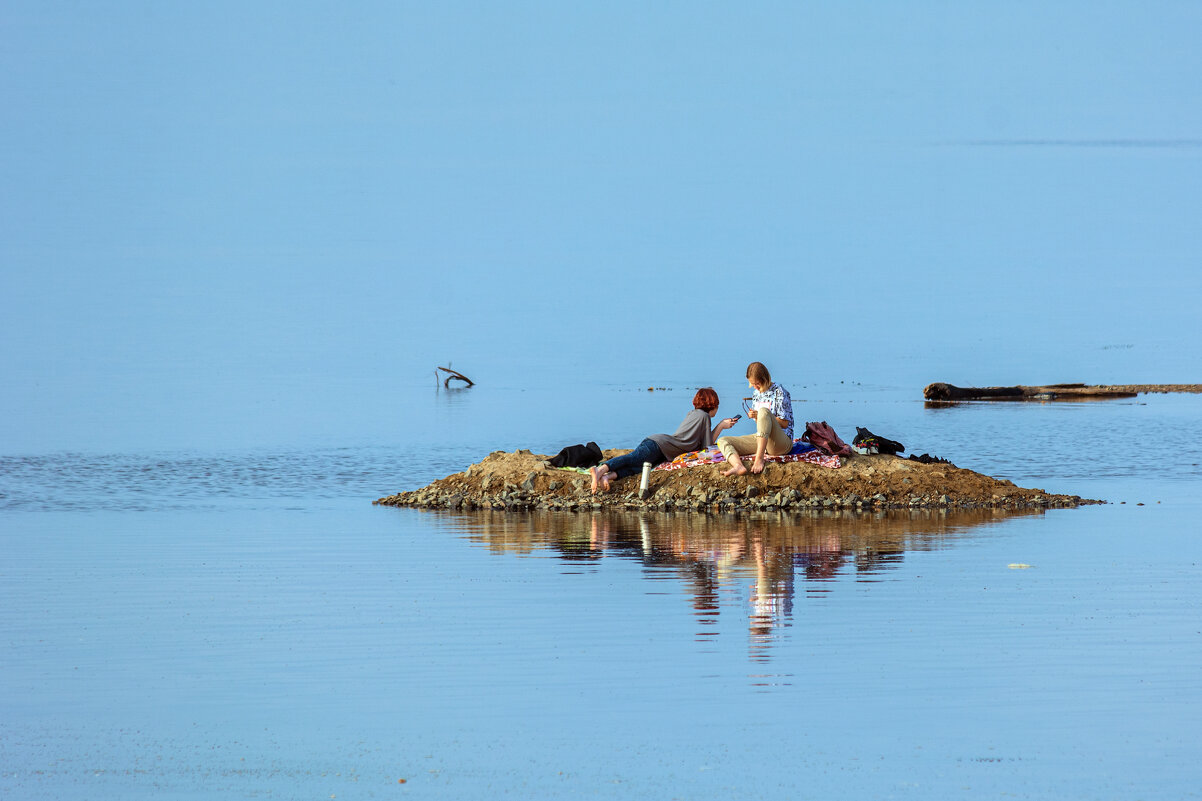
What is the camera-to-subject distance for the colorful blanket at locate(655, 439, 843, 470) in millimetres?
24203

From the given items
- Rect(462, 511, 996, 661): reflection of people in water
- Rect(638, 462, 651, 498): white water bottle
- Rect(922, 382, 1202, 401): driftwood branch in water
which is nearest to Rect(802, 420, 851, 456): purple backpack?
Rect(462, 511, 996, 661): reflection of people in water

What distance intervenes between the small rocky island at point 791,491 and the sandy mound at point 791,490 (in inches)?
0.6

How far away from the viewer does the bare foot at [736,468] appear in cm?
2375

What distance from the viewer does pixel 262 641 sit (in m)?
13.1

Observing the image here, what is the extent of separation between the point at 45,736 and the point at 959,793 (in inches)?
213

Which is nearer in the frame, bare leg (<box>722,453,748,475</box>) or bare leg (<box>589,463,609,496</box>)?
bare leg (<box>722,453,748,475</box>)

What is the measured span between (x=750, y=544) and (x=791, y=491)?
15.0 ft

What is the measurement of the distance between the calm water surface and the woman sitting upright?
128cm

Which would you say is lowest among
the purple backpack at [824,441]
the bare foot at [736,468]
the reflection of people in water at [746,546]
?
the reflection of people in water at [746,546]

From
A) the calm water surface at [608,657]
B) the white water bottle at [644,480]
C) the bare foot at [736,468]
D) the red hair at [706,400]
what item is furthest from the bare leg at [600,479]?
the bare foot at [736,468]

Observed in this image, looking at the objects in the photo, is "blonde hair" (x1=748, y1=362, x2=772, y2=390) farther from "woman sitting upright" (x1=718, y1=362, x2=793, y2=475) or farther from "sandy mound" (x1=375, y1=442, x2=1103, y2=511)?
"sandy mound" (x1=375, y1=442, x2=1103, y2=511)

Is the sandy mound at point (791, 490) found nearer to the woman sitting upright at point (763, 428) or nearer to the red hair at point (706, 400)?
the woman sitting upright at point (763, 428)

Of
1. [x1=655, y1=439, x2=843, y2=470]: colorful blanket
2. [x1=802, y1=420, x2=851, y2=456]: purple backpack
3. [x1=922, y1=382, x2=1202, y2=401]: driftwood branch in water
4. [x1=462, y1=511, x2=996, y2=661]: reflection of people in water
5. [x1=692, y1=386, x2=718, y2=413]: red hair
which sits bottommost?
[x1=462, y1=511, x2=996, y2=661]: reflection of people in water

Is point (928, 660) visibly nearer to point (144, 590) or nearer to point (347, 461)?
point (144, 590)
